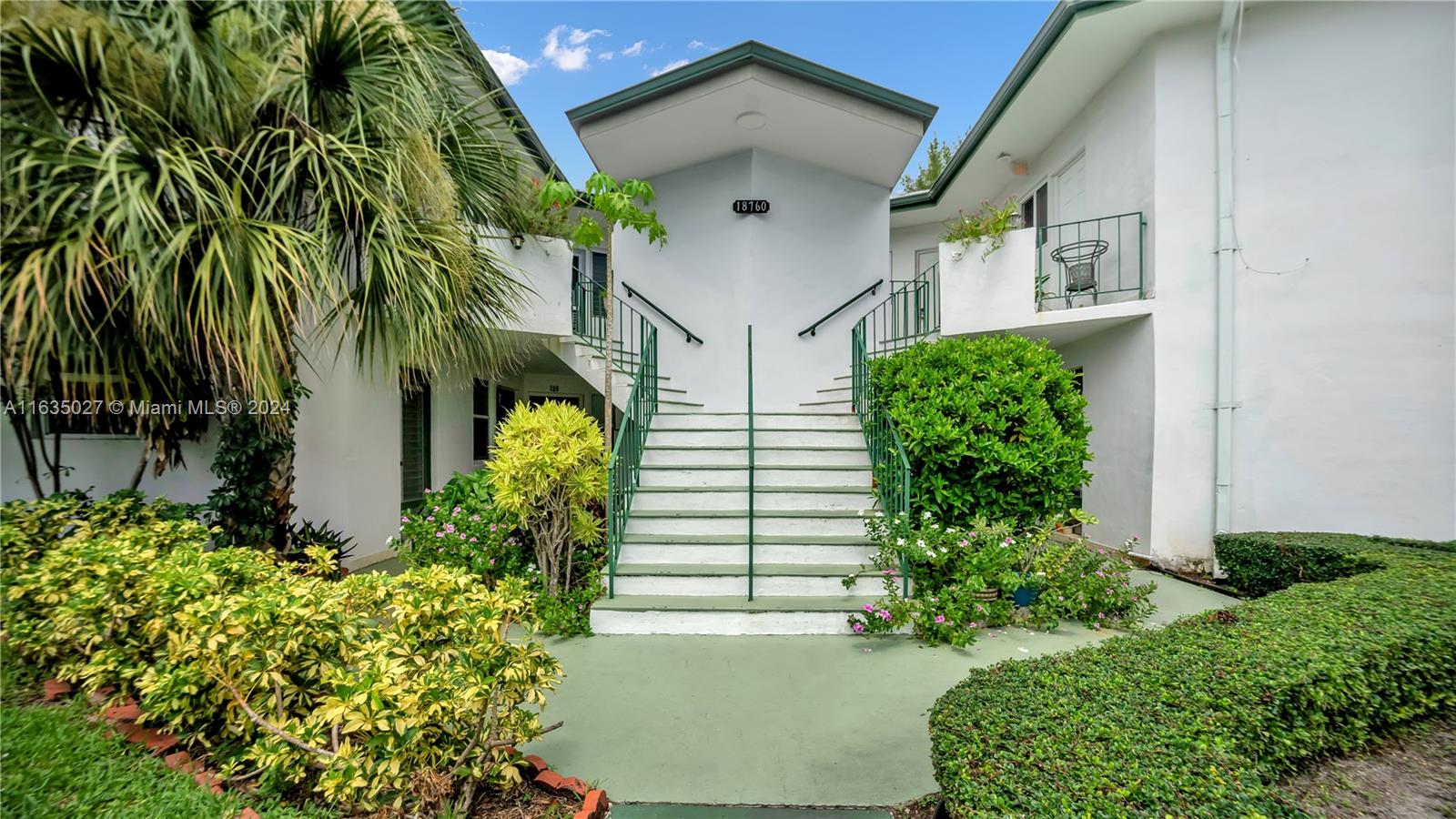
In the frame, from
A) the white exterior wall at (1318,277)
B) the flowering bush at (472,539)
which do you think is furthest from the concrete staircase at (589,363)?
the white exterior wall at (1318,277)

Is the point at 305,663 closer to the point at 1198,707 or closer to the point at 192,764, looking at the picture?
the point at 192,764

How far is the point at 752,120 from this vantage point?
7.15m

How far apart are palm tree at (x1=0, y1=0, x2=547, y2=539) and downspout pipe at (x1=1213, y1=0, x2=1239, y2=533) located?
7.28 meters

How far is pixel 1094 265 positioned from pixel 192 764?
28.0 ft

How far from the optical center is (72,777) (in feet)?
6.74

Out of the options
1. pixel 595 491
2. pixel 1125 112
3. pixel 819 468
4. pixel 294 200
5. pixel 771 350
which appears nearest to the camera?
pixel 294 200

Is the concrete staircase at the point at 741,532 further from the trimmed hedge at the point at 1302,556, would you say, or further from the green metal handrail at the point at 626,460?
the trimmed hedge at the point at 1302,556

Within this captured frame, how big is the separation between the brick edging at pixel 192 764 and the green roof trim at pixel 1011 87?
→ 7896mm

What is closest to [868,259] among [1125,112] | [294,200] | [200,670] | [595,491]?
[1125,112]

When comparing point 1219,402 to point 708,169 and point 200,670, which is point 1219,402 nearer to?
point 708,169

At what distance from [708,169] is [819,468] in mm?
4887

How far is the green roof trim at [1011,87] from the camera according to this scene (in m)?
5.86

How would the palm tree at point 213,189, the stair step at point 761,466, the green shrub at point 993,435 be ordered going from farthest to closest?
1. the stair step at point 761,466
2. the green shrub at point 993,435
3. the palm tree at point 213,189

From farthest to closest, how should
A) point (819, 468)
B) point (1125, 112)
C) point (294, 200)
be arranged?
point (1125, 112) < point (819, 468) < point (294, 200)
